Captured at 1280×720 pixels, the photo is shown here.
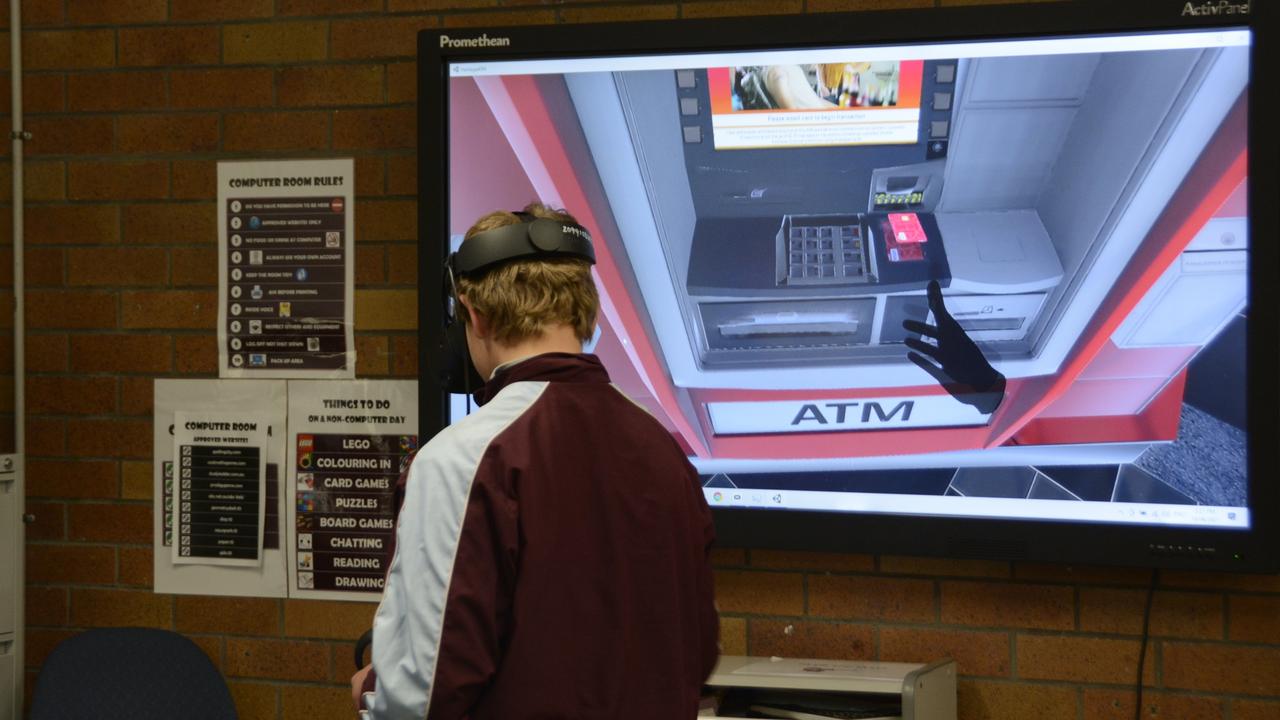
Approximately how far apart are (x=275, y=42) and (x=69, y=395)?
102 centimetres

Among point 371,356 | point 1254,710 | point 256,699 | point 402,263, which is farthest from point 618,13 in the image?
point 1254,710

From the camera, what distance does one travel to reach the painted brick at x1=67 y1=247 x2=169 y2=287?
2.87 m

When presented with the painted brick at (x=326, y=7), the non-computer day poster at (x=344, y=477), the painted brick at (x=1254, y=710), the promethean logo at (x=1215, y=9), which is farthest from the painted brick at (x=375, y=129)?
the painted brick at (x=1254, y=710)

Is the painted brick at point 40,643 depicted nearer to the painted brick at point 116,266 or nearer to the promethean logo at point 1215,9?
the painted brick at point 116,266

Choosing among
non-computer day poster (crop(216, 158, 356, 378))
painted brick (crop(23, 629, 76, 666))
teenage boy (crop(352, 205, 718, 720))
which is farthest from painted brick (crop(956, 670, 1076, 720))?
painted brick (crop(23, 629, 76, 666))

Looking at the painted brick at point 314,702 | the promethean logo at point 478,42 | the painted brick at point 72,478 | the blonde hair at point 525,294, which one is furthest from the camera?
the painted brick at point 72,478

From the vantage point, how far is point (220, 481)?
9.29 feet

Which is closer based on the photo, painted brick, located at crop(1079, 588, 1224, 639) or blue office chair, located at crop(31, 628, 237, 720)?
painted brick, located at crop(1079, 588, 1224, 639)

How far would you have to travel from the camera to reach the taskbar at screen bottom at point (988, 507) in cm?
227

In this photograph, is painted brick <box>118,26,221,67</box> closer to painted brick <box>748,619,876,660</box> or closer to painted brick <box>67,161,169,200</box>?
painted brick <box>67,161,169,200</box>

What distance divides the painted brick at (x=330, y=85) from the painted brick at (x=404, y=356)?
570mm

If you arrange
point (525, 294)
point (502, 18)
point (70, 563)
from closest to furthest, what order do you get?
1. point (525, 294)
2. point (502, 18)
3. point (70, 563)

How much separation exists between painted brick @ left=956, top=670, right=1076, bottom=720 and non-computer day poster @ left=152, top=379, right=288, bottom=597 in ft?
5.23

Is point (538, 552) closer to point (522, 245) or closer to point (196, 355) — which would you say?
point (522, 245)
